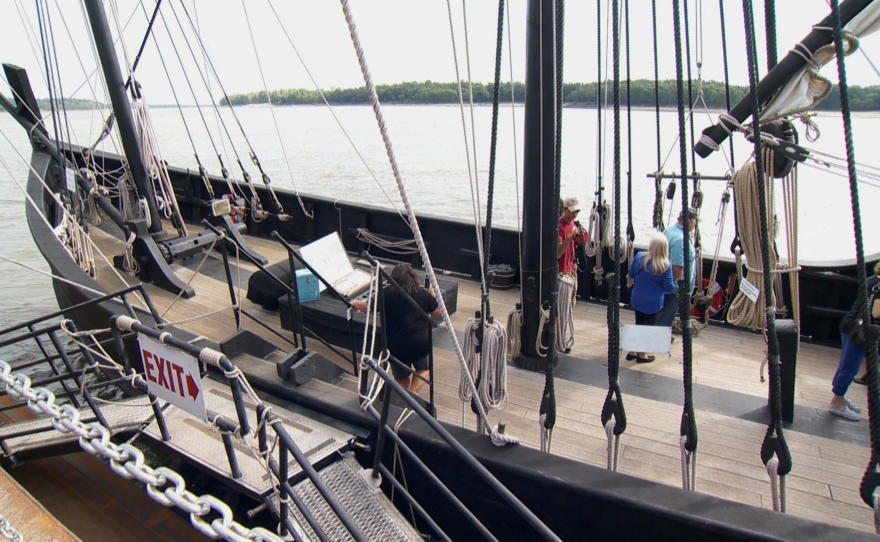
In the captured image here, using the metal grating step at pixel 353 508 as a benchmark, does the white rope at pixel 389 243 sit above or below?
above

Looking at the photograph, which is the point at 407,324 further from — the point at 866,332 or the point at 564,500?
the point at 866,332

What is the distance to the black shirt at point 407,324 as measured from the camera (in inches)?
159

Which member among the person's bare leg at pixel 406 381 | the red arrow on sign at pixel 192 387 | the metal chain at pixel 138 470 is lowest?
the person's bare leg at pixel 406 381

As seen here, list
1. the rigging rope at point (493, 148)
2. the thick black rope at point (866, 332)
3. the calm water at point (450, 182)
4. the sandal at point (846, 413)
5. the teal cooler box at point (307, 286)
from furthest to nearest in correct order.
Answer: the calm water at point (450, 182) → the teal cooler box at point (307, 286) → the sandal at point (846, 413) → the rigging rope at point (493, 148) → the thick black rope at point (866, 332)

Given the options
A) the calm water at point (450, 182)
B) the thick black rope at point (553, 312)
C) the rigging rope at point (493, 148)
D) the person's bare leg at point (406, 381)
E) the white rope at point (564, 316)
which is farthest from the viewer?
the calm water at point (450, 182)

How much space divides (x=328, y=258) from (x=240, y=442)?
206 centimetres

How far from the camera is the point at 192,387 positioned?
2.77 m

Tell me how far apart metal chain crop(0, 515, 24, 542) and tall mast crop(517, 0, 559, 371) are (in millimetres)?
3344

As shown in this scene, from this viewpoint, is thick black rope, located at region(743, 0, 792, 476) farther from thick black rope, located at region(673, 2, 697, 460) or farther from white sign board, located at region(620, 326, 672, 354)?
white sign board, located at region(620, 326, 672, 354)

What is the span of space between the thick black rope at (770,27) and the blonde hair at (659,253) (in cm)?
191

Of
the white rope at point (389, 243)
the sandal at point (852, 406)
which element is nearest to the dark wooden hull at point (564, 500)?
the sandal at point (852, 406)

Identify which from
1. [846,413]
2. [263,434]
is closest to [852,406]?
[846,413]

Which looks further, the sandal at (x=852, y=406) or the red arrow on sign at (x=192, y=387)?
the sandal at (x=852, y=406)

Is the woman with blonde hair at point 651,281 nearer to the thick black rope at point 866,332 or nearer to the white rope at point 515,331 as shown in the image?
the white rope at point 515,331
